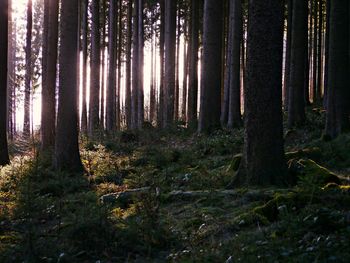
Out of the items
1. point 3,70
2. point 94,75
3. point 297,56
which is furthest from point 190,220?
→ point 94,75

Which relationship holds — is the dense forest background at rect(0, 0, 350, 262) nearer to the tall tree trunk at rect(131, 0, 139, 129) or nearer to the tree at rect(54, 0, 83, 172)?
the tree at rect(54, 0, 83, 172)

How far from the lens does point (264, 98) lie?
789 cm

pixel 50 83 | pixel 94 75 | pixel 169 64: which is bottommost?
→ pixel 50 83

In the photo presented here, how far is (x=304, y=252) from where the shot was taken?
4.62m

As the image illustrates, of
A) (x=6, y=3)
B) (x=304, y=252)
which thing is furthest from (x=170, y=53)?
(x=304, y=252)

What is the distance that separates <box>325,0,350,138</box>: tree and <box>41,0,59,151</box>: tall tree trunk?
8.44 m

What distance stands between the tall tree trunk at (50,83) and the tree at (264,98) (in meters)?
8.54

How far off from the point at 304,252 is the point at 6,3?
40.7ft

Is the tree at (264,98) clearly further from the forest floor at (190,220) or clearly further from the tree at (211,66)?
the tree at (211,66)

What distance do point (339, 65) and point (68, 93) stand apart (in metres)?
7.06

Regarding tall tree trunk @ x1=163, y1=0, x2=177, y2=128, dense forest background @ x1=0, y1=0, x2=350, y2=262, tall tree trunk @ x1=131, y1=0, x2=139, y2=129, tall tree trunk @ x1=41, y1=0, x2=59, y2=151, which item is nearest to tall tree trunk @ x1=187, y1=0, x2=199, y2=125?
tall tree trunk @ x1=163, y1=0, x2=177, y2=128

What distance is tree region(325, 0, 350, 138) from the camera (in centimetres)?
1163

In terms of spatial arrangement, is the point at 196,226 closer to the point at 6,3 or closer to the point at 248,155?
the point at 248,155

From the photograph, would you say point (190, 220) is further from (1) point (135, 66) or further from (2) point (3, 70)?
(1) point (135, 66)
